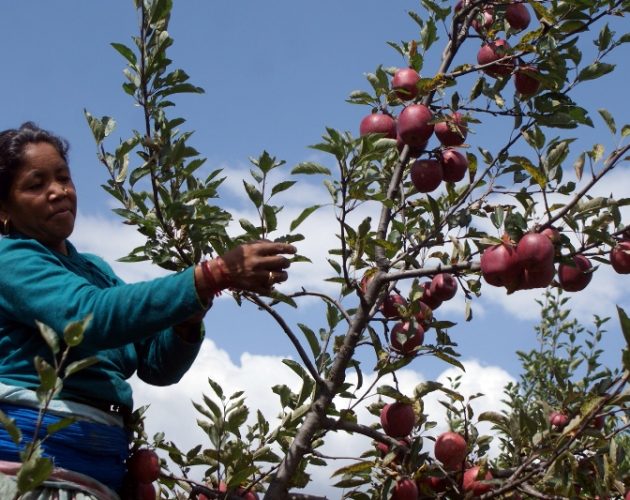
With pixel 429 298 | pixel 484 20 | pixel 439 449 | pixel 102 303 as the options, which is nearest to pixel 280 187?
pixel 102 303

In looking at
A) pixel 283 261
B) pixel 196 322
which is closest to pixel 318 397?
pixel 196 322

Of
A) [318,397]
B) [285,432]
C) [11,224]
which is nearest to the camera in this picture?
[11,224]

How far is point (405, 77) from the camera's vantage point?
8.13 feet

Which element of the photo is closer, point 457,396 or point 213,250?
point 213,250

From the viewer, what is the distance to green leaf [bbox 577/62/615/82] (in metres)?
2.37

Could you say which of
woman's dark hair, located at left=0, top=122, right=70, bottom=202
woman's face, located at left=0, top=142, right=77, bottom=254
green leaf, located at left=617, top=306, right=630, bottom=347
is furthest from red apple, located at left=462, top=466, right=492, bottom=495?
woman's dark hair, located at left=0, top=122, right=70, bottom=202

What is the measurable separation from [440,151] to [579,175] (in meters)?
0.40

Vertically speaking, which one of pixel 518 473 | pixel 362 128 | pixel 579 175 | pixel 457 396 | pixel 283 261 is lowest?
pixel 518 473

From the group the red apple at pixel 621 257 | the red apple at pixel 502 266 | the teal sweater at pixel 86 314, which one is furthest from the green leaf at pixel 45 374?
the red apple at pixel 621 257

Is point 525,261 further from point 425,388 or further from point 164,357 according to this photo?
point 164,357

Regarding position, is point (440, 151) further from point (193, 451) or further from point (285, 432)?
point (193, 451)

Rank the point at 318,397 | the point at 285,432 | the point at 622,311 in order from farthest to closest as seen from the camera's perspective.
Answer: the point at 285,432 → the point at 318,397 → the point at 622,311

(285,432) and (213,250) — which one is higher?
(213,250)

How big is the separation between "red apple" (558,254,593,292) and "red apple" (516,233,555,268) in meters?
0.31
